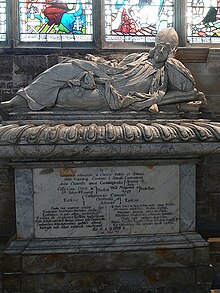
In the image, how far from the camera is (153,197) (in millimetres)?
3523

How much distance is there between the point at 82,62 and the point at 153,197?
1690mm

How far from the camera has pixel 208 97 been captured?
16.1 ft

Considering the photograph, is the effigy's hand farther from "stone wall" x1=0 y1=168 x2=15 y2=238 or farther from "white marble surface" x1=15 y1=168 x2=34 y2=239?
"stone wall" x1=0 y1=168 x2=15 y2=238

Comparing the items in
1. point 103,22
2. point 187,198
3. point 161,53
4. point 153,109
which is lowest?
point 187,198

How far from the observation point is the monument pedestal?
331 cm

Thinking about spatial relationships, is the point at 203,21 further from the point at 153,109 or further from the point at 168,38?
the point at 153,109

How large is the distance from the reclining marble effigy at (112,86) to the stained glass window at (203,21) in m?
1.15

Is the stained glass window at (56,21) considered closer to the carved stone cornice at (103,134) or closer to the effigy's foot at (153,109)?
the effigy's foot at (153,109)

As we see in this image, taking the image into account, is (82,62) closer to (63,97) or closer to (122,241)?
(63,97)

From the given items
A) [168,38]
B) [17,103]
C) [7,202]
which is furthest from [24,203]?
[168,38]

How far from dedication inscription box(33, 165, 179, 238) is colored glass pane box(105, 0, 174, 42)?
2.34 meters

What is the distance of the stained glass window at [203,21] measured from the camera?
5133 millimetres

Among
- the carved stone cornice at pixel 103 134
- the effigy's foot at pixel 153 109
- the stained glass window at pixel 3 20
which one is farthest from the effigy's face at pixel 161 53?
the stained glass window at pixel 3 20

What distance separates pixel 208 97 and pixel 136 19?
1.49 meters
